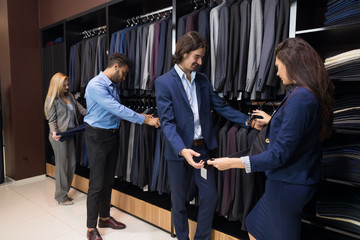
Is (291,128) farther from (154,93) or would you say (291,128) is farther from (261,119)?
(154,93)

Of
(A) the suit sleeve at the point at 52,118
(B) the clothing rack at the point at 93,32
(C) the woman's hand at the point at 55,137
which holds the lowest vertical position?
(C) the woman's hand at the point at 55,137

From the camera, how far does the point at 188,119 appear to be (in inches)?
76.5

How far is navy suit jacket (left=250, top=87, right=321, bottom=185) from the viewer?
1.24m

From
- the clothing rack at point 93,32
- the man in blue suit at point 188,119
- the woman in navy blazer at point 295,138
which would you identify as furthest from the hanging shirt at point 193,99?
the clothing rack at point 93,32

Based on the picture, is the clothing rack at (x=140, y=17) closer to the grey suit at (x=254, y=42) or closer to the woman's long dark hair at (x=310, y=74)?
the grey suit at (x=254, y=42)

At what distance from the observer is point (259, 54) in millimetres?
1960

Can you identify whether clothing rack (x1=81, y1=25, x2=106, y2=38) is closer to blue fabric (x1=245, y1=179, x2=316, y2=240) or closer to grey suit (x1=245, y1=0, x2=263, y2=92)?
grey suit (x1=245, y1=0, x2=263, y2=92)

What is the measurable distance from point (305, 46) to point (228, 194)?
4.39 ft

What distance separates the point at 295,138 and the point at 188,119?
2.80 ft

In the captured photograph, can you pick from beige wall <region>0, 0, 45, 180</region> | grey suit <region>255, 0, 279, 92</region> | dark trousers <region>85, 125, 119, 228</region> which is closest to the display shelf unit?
grey suit <region>255, 0, 279, 92</region>

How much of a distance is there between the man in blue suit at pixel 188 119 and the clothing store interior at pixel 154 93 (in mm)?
170

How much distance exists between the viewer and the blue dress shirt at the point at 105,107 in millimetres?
2350

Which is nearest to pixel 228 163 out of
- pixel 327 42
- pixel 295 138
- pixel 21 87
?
pixel 295 138

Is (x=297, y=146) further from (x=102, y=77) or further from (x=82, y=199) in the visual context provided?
(x=82, y=199)
